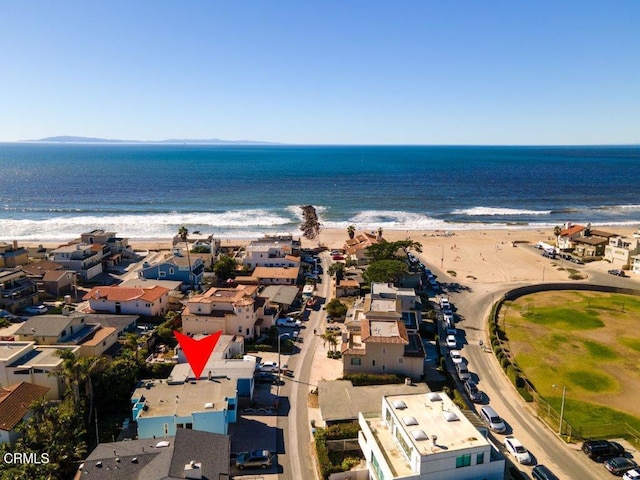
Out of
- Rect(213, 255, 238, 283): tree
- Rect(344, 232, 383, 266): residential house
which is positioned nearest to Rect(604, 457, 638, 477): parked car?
Rect(344, 232, 383, 266): residential house

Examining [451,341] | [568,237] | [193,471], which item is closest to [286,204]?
[568,237]

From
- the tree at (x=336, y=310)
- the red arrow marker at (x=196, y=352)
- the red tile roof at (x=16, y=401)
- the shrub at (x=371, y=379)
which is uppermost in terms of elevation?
the red arrow marker at (x=196, y=352)

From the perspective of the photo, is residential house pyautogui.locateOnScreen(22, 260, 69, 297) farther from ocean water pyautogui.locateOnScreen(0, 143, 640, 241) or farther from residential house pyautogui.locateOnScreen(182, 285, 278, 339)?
ocean water pyautogui.locateOnScreen(0, 143, 640, 241)

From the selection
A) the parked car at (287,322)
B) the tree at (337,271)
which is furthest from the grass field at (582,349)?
the parked car at (287,322)

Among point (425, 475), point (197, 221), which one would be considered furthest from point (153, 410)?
point (197, 221)

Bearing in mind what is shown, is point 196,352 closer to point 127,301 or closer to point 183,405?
point 183,405

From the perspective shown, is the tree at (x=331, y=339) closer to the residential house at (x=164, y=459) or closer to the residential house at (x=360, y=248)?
the residential house at (x=164, y=459)
